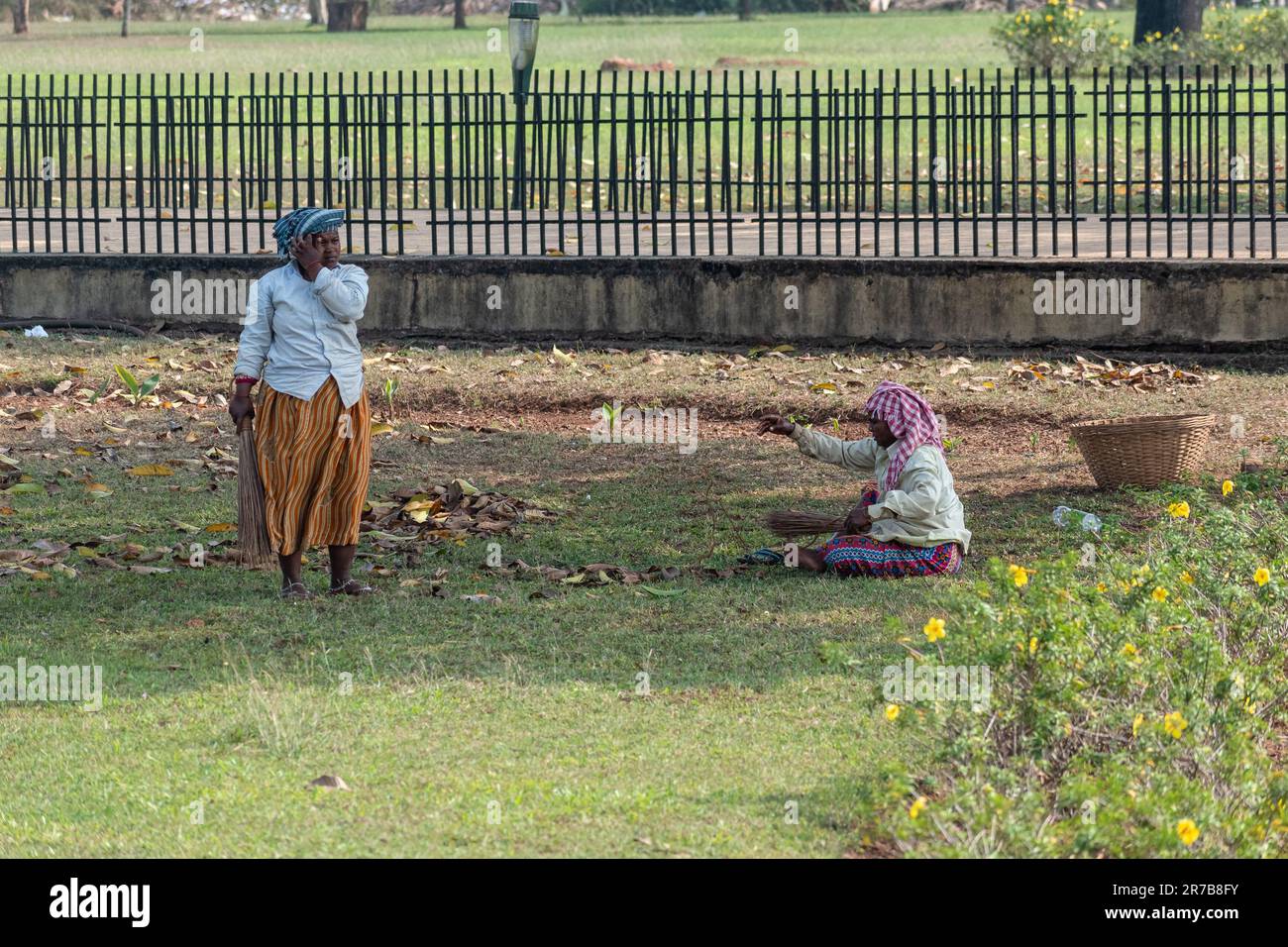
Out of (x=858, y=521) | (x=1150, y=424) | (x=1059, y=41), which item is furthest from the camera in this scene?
(x=1059, y=41)

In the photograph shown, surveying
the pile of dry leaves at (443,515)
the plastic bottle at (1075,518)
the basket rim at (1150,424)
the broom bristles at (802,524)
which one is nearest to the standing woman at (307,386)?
the pile of dry leaves at (443,515)

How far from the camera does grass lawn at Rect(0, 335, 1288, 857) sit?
203 inches

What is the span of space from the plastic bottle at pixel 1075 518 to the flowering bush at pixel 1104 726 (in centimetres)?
178

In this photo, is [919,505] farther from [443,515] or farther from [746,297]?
[746,297]

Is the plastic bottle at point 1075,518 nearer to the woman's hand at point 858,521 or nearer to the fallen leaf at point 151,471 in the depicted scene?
the woman's hand at point 858,521

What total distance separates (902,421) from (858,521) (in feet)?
1.60

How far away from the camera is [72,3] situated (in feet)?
195

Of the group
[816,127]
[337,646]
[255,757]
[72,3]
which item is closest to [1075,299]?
[816,127]

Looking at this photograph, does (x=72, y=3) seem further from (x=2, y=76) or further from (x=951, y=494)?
(x=951, y=494)

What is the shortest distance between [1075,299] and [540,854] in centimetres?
920

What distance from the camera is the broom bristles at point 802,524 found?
27.3ft

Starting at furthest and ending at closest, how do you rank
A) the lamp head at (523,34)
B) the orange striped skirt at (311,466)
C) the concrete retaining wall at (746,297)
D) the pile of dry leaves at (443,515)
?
the lamp head at (523,34), the concrete retaining wall at (746,297), the pile of dry leaves at (443,515), the orange striped skirt at (311,466)

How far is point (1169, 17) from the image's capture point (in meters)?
28.4

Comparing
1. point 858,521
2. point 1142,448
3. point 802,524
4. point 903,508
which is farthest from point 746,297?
point 903,508
